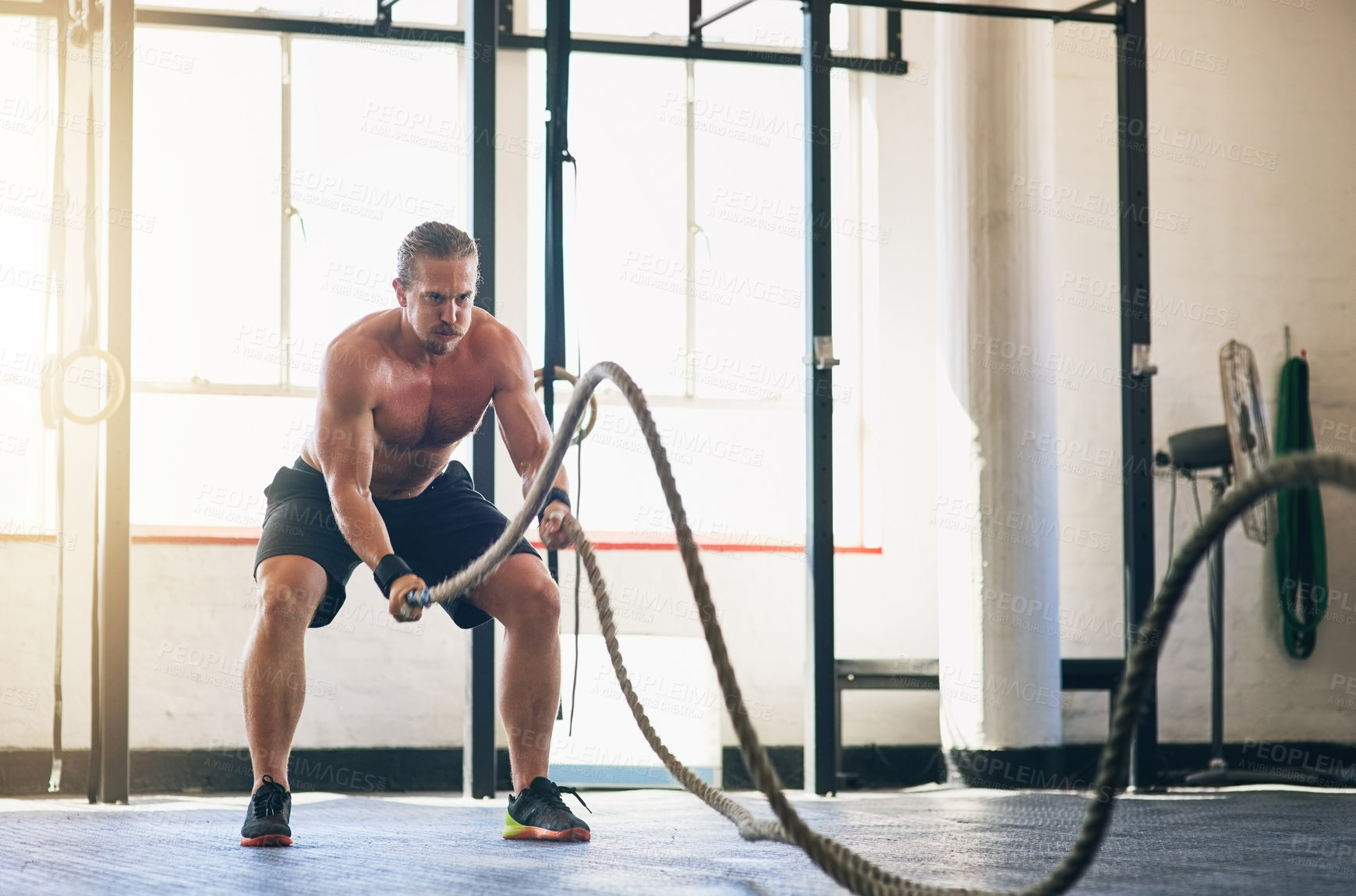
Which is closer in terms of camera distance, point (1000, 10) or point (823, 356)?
point (823, 356)

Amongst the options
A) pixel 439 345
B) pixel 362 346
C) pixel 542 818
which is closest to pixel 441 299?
pixel 439 345

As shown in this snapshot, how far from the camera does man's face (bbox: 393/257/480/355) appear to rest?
3.32 meters

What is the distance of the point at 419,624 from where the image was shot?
5875 mm

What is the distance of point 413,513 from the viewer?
11.6ft

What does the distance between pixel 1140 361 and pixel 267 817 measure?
3.21 metres

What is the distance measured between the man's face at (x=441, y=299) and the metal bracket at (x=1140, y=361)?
2546 millimetres

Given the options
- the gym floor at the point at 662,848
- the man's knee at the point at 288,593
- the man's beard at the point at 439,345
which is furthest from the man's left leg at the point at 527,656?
the man's beard at the point at 439,345

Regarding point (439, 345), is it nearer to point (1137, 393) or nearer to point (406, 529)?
point (406, 529)

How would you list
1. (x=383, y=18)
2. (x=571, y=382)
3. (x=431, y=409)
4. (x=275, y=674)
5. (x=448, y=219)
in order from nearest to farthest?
(x=275, y=674), (x=431, y=409), (x=571, y=382), (x=383, y=18), (x=448, y=219)

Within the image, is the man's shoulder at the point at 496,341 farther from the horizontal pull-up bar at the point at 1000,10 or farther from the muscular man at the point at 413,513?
the horizontal pull-up bar at the point at 1000,10

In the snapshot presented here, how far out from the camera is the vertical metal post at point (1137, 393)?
16.3ft

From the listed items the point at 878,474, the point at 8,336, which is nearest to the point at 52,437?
the point at 8,336

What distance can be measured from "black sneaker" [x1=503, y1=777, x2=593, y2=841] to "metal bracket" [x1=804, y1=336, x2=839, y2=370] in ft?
5.98

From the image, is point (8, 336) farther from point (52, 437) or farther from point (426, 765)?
point (426, 765)
